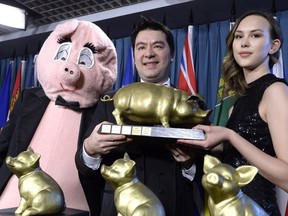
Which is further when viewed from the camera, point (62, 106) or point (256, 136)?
point (62, 106)

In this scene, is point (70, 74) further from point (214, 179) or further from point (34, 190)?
point (214, 179)

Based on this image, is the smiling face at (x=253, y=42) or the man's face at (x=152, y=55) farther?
the man's face at (x=152, y=55)

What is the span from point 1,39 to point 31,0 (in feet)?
2.82

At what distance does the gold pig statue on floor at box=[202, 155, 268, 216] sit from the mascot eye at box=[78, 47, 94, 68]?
27.0 inches

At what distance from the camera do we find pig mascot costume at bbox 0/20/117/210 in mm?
1069

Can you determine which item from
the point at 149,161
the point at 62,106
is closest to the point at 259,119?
the point at 149,161

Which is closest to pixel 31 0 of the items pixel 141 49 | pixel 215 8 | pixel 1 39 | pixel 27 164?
pixel 1 39

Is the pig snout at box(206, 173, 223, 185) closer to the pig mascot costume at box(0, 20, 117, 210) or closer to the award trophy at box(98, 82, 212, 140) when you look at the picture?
the award trophy at box(98, 82, 212, 140)

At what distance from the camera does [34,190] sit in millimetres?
668

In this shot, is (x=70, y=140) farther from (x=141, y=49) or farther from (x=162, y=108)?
(x=162, y=108)

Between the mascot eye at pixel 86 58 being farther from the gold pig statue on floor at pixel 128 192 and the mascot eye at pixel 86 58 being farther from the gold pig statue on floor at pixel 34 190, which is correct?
the gold pig statue on floor at pixel 128 192

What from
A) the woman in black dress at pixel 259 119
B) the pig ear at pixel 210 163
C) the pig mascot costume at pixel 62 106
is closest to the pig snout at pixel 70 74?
the pig mascot costume at pixel 62 106

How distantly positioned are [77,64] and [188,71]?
105 cm

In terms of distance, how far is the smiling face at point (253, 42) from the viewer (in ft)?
2.59
